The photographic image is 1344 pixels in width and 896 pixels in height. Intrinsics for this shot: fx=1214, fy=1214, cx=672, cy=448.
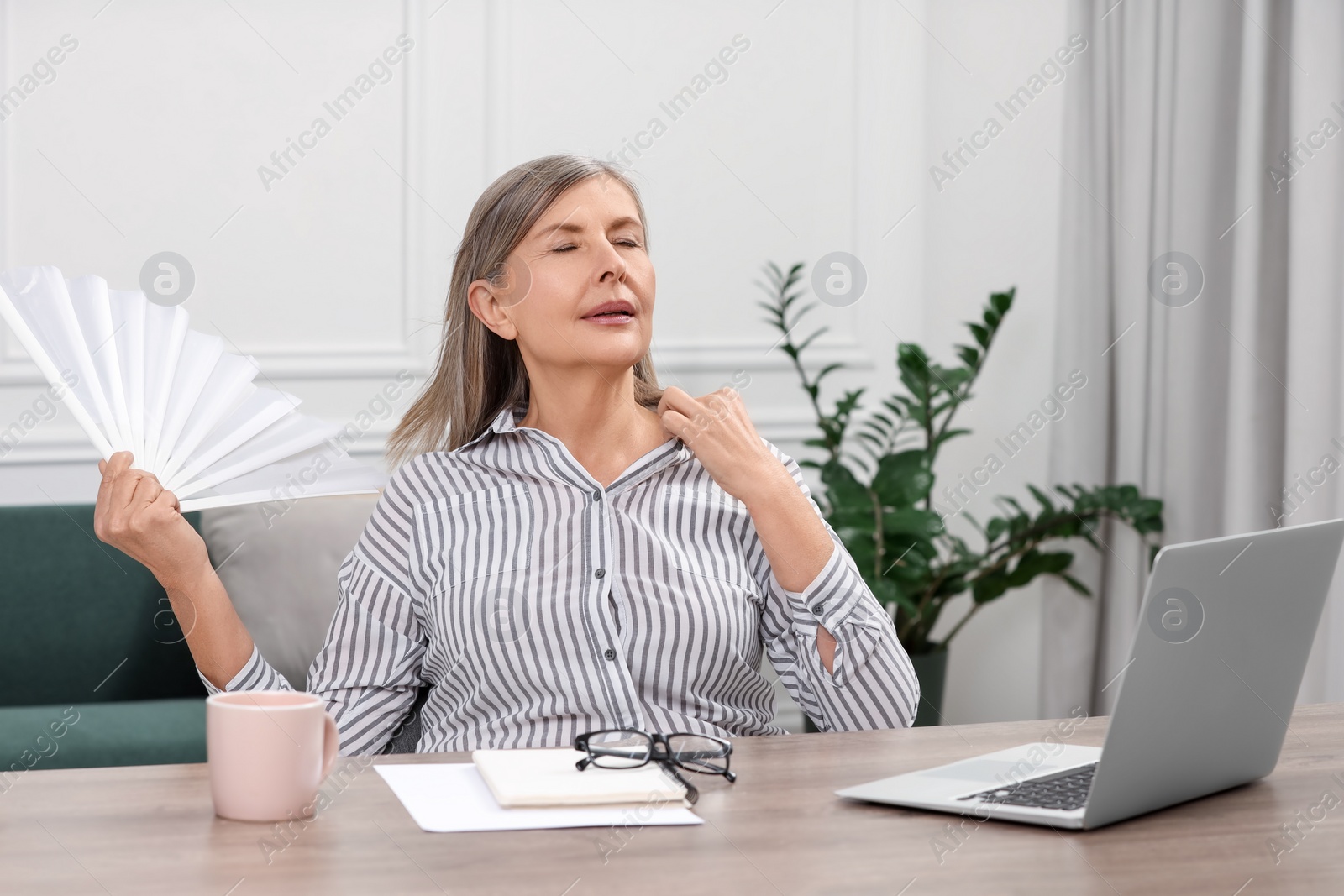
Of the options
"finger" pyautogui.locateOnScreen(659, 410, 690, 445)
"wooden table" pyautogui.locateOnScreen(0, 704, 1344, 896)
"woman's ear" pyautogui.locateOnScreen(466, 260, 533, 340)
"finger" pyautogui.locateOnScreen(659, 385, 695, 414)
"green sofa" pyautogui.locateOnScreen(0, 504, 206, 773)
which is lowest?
"green sofa" pyautogui.locateOnScreen(0, 504, 206, 773)

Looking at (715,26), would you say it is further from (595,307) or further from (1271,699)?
(1271,699)

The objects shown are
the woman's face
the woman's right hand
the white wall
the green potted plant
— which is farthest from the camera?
the green potted plant

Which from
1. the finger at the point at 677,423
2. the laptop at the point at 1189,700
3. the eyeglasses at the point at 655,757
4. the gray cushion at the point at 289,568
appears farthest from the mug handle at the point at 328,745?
the gray cushion at the point at 289,568

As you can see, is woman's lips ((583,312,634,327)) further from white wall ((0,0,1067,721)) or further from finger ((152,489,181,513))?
white wall ((0,0,1067,721))

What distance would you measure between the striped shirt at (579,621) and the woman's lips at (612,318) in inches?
6.4

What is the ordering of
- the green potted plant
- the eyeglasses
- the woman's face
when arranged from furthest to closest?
the green potted plant < the woman's face < the eyeglasses

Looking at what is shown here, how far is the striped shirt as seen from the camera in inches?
53.9

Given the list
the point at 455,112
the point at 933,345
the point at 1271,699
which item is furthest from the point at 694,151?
the point at 1271,699

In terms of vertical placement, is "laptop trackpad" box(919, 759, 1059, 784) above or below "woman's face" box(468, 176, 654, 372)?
below

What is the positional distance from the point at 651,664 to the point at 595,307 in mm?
444

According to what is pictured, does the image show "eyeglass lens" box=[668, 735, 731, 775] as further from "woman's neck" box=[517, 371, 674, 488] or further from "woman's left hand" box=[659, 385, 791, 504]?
"woman's neck" box=[517, 371, 674, 488]

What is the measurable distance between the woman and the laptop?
387 millimetres

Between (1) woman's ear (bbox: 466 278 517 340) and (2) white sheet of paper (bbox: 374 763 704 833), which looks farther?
(1) woman's ear (bbox: 466 278 517 340)

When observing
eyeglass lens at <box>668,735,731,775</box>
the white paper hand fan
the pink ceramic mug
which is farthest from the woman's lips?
the pink ceramic mug
